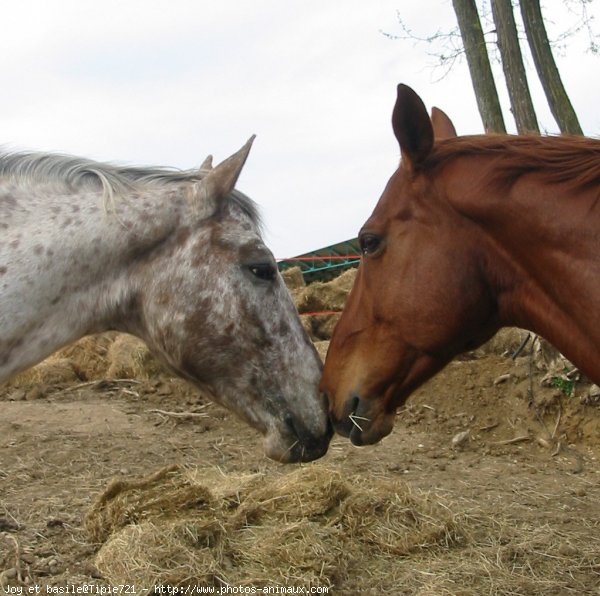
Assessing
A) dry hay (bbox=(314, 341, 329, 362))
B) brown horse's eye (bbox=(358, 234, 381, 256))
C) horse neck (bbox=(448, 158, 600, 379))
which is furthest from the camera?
dry hay (bbox=(314, 341, 329, 362))

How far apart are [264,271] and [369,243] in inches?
23.2

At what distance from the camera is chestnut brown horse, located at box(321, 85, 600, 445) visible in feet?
8.18

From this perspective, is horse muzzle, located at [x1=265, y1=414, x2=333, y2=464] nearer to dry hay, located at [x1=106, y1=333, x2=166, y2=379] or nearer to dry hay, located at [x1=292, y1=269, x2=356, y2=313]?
dry hay, located at [x1=106, y1=333, x2=166, y2=379]

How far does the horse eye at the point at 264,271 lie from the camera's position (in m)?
3.25

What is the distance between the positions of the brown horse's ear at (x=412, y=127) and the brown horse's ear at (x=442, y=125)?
592 millimetres

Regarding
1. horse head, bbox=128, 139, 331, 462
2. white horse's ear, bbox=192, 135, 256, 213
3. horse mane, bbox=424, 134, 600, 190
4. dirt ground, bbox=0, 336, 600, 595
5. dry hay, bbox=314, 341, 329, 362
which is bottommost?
dirt ground, bbox=0, 336, 600, 595

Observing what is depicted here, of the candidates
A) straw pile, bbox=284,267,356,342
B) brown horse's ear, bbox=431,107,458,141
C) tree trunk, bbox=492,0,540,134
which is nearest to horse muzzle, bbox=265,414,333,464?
brown horse's ear, bbox=431,107,458,141

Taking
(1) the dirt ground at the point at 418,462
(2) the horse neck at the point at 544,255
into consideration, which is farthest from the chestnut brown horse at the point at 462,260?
(1) the dirt ground at the point at 418,462

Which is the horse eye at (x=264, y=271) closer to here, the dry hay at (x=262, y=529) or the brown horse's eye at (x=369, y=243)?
the brown horse's eye at (x=369, y=243)

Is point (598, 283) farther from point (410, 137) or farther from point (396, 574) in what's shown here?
point (396, 574)

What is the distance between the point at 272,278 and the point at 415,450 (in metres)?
3.26

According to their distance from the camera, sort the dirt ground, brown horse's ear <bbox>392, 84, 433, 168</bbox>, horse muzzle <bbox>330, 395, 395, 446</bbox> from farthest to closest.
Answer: the dirt ground → horse muzzle <bbox>330, 395, 395, 446</bbox> → brown horse's ear <bbox>392, 84, 433, 168</bbox>

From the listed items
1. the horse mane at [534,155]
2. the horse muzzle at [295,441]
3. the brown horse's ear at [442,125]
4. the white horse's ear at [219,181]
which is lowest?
the horse muzzle at [295,441]

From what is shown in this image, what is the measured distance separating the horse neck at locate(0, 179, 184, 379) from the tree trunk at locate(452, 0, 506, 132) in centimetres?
443
